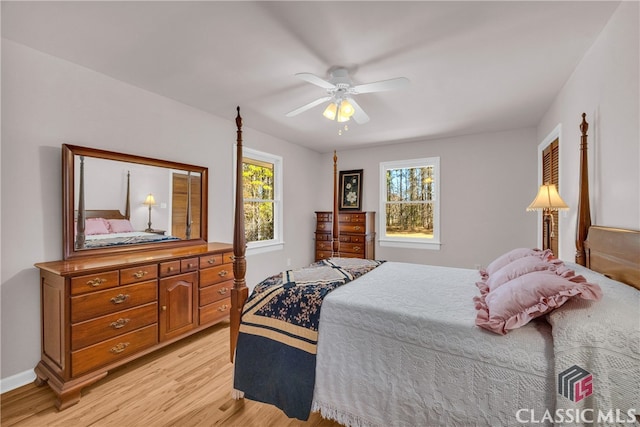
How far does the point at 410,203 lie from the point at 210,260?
139 inches

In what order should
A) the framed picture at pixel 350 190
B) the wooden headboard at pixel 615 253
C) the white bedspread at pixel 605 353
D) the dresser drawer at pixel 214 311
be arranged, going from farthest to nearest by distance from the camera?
1. the framed picture at pixel 350 190
2. the dresser drawer at pixel 214 311
3. the wooden headboard at pixel 615 253
4. the white bedspread at pixel 605 353

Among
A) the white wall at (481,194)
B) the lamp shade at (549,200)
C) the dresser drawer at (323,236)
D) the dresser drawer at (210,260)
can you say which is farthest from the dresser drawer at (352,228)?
the lamp shade at (549,200)

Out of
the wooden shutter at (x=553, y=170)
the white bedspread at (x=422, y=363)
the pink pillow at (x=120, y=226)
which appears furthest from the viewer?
the wooden shutter at (x=553, y=170)

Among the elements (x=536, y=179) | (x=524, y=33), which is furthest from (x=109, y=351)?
(x=536, y=179)

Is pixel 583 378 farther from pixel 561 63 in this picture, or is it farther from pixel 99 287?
pixel 99 287

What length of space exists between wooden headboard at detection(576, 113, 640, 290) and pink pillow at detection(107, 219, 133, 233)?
143 inches

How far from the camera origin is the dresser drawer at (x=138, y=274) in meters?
2.20

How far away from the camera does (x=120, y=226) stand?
2631 millimetres

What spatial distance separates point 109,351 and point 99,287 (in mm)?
505

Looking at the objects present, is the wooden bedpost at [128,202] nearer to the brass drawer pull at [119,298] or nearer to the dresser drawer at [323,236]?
the brass drawer pull at [119,298]

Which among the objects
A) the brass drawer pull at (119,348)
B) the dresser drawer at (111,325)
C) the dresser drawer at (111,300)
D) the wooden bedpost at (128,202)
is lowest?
the brass drawer pull at (119,348)

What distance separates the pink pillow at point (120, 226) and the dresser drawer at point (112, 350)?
95cm

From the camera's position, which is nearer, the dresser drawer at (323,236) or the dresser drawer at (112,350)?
the dresser drawer at (112,350)

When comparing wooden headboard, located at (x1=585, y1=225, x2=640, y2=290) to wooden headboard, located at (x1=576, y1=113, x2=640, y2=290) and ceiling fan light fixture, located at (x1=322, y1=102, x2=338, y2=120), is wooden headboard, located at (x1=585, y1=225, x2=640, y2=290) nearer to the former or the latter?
wooden headboard, located at (x1=576, y1=113, x2=640, y2=290)
